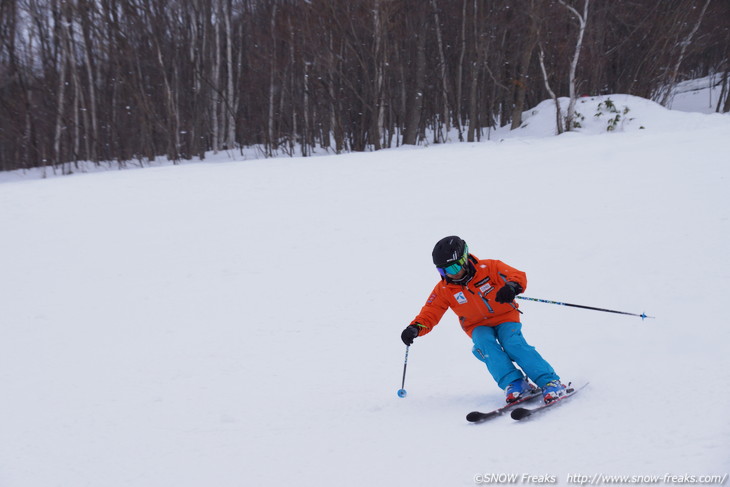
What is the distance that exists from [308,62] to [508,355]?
19970 millimetres

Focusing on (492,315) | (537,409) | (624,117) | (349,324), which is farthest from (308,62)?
(537,409)

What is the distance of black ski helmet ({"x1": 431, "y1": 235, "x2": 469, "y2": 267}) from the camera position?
13.5 ft

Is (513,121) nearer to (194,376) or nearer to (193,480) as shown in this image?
(194,376)

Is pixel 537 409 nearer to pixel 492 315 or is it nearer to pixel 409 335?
pixel 492 315

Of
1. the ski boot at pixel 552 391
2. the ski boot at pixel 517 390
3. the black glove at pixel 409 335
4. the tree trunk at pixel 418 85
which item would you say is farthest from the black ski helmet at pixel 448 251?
the tree trunk at pixel 418 85

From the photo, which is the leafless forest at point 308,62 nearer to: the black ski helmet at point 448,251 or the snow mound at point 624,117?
the snow mound at point 624,117

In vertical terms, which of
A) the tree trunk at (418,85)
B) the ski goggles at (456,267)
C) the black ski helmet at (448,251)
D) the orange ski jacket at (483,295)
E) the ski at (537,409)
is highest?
the tree trunk at (418,85)

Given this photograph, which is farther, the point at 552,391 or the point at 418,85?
the point at 418,85

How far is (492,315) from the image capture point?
427 cm

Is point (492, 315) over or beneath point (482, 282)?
beneath

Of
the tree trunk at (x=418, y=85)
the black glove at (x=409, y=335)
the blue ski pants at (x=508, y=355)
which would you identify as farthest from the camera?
the tree trunk at (x=418, y=85)

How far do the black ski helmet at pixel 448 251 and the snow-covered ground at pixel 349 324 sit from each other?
1.22 m

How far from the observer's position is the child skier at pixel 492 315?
4.04 meters

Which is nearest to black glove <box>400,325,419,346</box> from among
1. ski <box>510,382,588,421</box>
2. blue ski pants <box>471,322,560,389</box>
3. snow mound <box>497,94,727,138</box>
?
blue ski pants <box>471,322,560,389</box>
